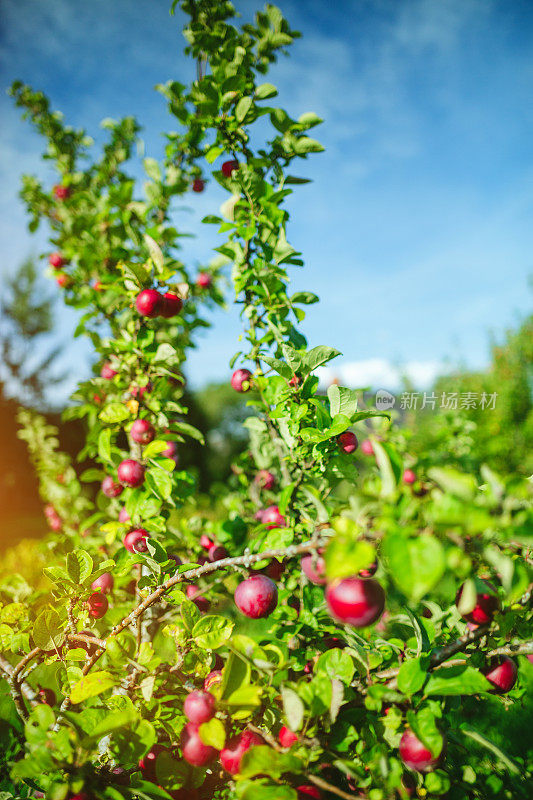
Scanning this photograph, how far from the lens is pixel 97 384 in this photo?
1.56 m

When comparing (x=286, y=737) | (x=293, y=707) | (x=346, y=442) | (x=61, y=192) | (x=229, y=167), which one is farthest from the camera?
(x=61, y=192)

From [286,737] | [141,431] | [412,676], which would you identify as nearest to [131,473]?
[141,431]

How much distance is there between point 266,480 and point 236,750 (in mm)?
1188

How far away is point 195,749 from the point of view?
760 millimetres

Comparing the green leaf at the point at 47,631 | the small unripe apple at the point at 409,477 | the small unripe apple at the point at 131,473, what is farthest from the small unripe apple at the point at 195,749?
the small unripe apple at the point at 409,477

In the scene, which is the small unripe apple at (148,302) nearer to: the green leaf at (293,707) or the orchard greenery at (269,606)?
the orchard greenery at (269,606)

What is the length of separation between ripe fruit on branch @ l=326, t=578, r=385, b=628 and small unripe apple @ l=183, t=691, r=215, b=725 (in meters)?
0.38

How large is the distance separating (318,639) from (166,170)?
2.48 metres

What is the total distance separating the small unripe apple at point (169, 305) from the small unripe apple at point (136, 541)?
719 mm

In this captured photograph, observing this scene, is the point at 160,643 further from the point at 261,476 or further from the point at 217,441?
the point at 217,441

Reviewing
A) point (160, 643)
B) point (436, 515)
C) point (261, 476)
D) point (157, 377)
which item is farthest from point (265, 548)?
point (160, 643)

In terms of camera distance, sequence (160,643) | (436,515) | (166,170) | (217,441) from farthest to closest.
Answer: (217,441) < (166,170) < (160,643) < (436,515)

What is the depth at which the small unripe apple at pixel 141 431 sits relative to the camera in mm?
1392

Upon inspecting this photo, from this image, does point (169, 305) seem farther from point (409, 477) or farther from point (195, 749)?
point (409, 477)
